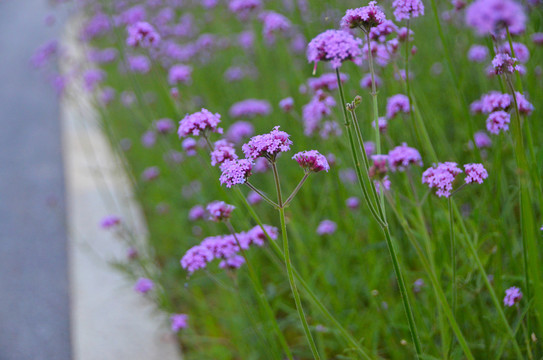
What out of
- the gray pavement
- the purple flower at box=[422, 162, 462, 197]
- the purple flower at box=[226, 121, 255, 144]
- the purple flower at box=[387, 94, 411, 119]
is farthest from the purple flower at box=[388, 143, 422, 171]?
the gray pavement

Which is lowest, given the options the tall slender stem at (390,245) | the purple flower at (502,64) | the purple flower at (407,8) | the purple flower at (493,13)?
the tall slender stem at (390,245)

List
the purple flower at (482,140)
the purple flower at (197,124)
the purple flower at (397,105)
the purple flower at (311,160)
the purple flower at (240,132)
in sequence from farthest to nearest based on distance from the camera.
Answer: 1. the purple flower at (240,132)
2. the purple flower at (482,140)
3. the purple flower at (397,105)
4. the purple flower at (197,124)
5. the purple flower at (311,160)

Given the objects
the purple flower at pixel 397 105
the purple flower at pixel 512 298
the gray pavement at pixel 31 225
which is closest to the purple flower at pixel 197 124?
the purple flower at pixel 397 105

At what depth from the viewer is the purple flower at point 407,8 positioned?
1.14m

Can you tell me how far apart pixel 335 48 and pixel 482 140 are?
4.03ft

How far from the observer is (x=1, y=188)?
4.43 meters

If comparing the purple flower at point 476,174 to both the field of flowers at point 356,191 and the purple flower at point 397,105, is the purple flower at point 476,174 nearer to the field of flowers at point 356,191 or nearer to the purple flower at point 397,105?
the field of flowers at point 356,191

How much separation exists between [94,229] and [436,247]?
244 cm

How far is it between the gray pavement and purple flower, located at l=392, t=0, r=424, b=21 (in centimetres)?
218

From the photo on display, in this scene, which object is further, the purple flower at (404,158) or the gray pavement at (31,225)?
the gray pavement at (31,225)

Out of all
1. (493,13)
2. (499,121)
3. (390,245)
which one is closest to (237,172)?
(390,245)

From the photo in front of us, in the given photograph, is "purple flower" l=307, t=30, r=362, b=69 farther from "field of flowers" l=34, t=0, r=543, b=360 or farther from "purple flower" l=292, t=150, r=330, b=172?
"purple flower" l=292, t=150, r=330, b=172

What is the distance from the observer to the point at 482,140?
2027mm

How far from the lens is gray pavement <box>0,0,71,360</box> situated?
262 centimetres
